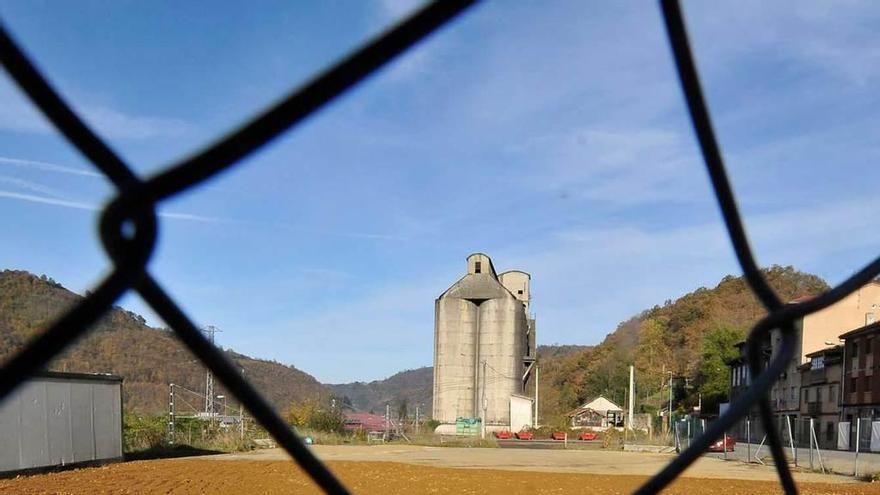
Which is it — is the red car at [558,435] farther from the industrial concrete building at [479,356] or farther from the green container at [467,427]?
the green container at [467,427]

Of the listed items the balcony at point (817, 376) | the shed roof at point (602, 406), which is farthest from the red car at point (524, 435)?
the shed roof at point (602, 406)

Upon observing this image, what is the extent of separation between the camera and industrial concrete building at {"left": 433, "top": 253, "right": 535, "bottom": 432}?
3312cm

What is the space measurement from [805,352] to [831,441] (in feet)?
17.6

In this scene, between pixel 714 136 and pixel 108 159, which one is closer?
pixel 108 159

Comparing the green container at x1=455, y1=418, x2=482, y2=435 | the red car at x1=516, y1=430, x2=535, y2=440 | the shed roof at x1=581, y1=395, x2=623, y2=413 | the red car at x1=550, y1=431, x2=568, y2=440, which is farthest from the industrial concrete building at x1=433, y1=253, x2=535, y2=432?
the shed roof at x1=581, y1=395, x2=623, y2=413

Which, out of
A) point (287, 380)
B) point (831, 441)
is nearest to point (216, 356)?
point (831, 441)

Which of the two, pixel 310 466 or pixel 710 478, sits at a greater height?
pixel 310 466

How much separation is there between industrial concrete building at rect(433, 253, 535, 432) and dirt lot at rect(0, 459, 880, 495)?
55.7 ft

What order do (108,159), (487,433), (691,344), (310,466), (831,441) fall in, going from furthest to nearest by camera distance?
(691,344) → (487,433) → (831,441) → (310,466) → (108,159)

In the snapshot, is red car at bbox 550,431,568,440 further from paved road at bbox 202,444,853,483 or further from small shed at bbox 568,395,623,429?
paved road at bbox 202,444,853,483

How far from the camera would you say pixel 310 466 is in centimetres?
50

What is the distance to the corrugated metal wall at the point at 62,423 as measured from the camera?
45.6 ft

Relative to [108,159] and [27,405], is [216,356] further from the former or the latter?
[27,405]

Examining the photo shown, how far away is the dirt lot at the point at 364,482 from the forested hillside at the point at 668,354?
634 inches
